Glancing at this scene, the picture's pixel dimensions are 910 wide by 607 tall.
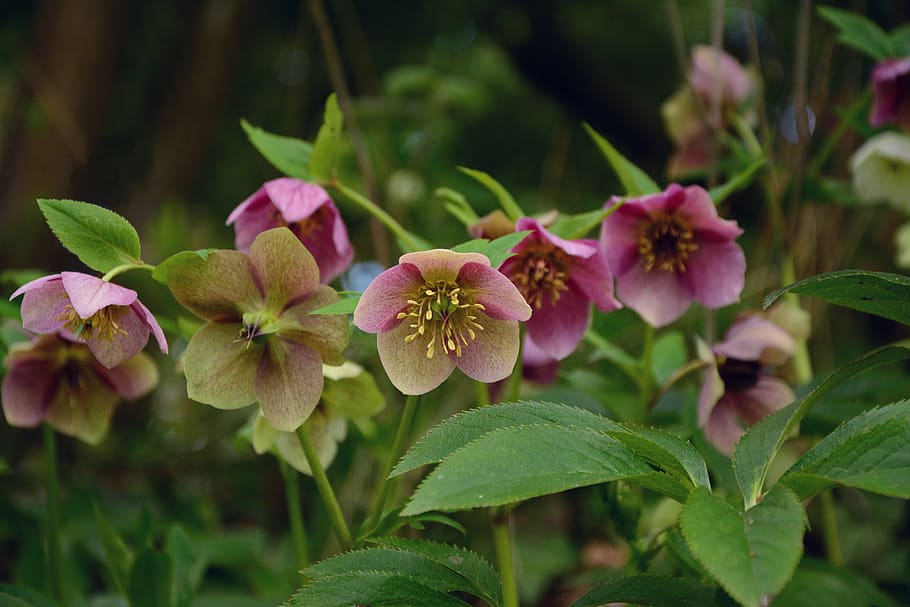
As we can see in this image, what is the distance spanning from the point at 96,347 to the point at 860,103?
76 centimetres

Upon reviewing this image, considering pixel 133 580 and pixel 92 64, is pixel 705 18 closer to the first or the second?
pixel 92 64

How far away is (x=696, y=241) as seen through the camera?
28.0 inches

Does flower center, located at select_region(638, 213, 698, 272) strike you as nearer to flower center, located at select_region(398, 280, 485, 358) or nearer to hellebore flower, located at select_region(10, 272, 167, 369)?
flower center, located at select_region(398, 280, 485, 358)

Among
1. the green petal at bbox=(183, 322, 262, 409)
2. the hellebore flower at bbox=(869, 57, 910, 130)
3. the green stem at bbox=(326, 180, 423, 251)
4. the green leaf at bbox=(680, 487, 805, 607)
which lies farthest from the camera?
the hellebore flower at bbox=(869, 57, 910, 130)

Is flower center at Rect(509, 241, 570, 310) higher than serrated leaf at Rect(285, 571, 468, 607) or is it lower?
higher

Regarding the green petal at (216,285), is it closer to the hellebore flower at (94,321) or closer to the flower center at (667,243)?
the hellebore flower at (94,321)

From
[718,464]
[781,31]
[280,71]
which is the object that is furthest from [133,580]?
[280,71]

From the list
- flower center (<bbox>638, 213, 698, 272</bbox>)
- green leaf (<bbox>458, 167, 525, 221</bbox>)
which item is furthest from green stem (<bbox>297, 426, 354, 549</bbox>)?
flower center (<bbox>638, 213, 698, 272</bbox>)

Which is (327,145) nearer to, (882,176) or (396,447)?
(396,447)

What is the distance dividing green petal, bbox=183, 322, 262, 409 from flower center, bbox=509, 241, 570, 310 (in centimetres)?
21

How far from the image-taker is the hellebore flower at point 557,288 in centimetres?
64

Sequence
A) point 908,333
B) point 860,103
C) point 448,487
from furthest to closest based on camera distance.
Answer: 1. point 908,333
2. point 860,103
3. point 448,487

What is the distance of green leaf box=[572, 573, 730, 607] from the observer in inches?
18.4

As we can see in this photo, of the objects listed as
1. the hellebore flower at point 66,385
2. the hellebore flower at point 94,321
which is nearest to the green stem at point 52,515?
the hellebore flower at point 66,385
